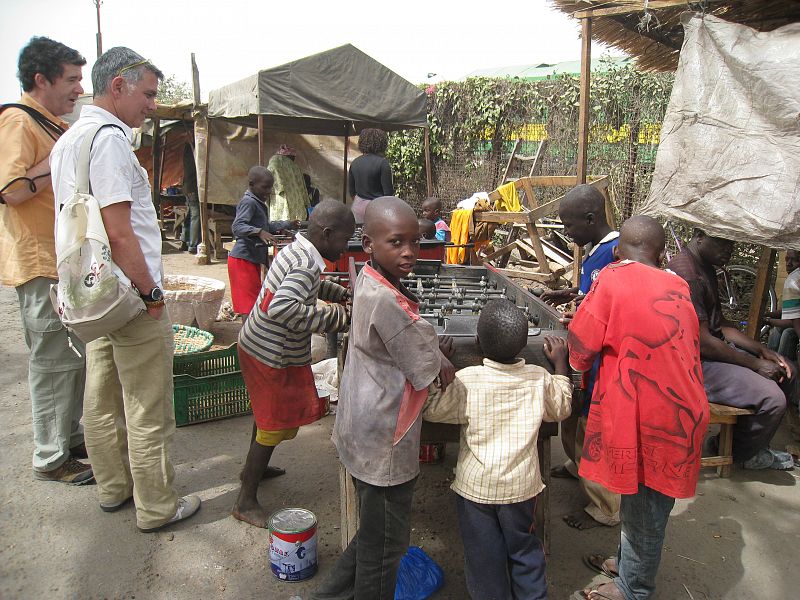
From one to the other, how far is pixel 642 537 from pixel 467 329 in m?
1.10

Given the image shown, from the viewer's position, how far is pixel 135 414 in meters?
2.82

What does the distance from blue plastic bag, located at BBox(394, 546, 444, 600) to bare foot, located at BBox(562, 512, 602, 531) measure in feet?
2.82

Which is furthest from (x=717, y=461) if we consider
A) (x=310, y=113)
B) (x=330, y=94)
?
(x=330, y=94)

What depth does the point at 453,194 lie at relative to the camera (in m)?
10.9

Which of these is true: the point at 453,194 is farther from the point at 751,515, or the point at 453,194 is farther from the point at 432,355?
the point at 432,355

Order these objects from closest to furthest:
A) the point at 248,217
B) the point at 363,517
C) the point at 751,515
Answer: the point at 363,517 → the point at 751,515 → the point at 248,217

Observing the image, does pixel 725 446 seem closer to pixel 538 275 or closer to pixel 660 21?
pixel 538 275

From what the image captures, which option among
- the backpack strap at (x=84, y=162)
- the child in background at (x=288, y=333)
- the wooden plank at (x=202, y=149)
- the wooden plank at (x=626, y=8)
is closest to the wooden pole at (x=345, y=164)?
the wooden plank at (x=202, y=149)

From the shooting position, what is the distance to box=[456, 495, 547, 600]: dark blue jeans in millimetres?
2188

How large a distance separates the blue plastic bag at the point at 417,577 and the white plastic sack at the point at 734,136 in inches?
107

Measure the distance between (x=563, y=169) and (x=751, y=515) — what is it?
6.80 m

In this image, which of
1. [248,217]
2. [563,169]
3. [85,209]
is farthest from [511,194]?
[85,209]

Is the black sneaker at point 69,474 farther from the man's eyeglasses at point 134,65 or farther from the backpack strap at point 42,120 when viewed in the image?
the man's eyeglasses at point 134,65

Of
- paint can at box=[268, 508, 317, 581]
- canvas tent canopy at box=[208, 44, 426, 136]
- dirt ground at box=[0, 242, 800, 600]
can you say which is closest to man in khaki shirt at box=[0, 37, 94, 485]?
dirt ground at box=[0, 242, 800, 600]
